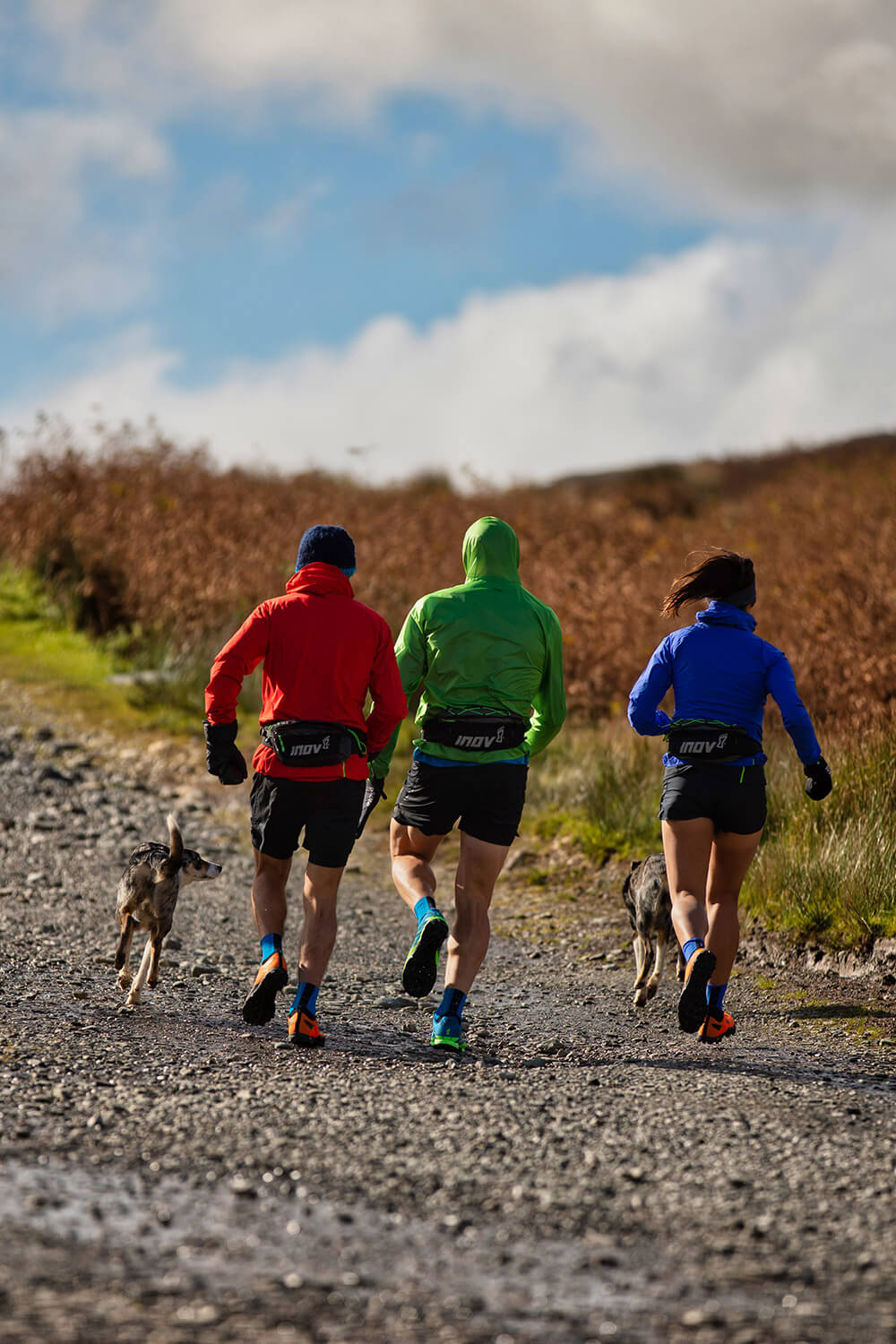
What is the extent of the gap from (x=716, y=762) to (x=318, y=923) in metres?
1.91

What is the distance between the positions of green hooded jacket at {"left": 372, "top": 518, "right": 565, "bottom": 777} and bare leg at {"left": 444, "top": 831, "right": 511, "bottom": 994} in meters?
0.43

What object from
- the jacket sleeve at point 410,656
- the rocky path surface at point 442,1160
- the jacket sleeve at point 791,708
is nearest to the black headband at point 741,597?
the jacket sleeve at point 791,708

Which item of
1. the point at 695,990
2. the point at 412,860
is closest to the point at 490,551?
the point at 412,860

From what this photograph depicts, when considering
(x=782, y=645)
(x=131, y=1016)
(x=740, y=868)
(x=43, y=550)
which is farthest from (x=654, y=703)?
(x=43, y=550)

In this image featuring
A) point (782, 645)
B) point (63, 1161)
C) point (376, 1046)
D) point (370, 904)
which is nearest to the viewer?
point (63, 1161)

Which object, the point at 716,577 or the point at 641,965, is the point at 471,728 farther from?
the point at 641,965

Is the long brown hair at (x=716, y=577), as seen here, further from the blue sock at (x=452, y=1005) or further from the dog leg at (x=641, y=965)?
the blue sock at (x=452, y=1005)

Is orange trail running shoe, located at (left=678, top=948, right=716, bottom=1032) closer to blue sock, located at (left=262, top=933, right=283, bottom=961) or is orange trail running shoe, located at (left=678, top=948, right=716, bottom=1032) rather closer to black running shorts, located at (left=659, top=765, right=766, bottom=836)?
black running shorts, located at (left=659, top=765, right=766, bottom=836)

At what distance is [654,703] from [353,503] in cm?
1807

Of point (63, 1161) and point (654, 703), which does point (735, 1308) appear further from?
point (654, 703)

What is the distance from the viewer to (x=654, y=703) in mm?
6254

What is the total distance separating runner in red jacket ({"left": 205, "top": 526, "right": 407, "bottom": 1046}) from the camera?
19.2 ft

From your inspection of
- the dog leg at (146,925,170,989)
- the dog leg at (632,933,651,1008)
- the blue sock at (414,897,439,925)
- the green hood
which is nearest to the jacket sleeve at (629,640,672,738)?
the green hood

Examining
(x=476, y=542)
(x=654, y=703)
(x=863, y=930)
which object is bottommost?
(x=863, y=930)
